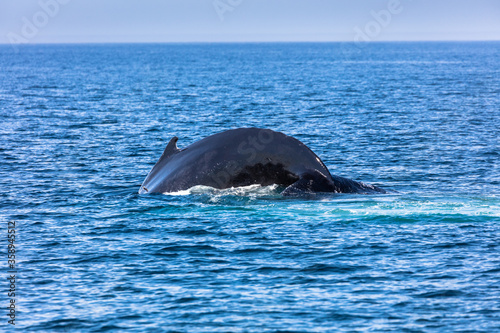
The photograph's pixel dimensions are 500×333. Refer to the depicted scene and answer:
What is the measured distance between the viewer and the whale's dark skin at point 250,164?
18.3 metres

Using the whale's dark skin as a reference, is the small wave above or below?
below

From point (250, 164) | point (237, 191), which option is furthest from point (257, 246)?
point (237, 191)

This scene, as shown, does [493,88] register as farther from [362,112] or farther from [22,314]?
[22,314]

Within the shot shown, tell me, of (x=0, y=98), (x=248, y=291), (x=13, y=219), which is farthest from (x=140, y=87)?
(x=248, y=291)

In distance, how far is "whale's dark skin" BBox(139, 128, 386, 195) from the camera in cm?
1834

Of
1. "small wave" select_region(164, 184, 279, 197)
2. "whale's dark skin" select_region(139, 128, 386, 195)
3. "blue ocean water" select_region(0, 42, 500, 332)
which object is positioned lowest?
"blue ocean water" select_region(0, 42, 500, 332)

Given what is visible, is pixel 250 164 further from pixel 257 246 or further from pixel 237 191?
pixel 257 246

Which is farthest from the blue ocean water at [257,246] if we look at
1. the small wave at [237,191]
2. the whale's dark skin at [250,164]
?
the whale's dark skin at [250,164]

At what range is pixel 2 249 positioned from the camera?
666 inches

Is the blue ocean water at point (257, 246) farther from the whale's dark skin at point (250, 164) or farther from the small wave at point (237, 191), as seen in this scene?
the whale's dark skin at point (250, 164)

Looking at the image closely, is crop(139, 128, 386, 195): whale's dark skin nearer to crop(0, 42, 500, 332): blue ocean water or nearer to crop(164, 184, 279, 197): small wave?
crop(164, 184, 279, 197): small wave

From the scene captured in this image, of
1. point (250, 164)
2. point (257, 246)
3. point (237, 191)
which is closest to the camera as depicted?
point (257, 246)

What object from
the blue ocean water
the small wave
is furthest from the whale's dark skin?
the blue ocean water

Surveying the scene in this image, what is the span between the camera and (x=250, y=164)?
18438 mm
